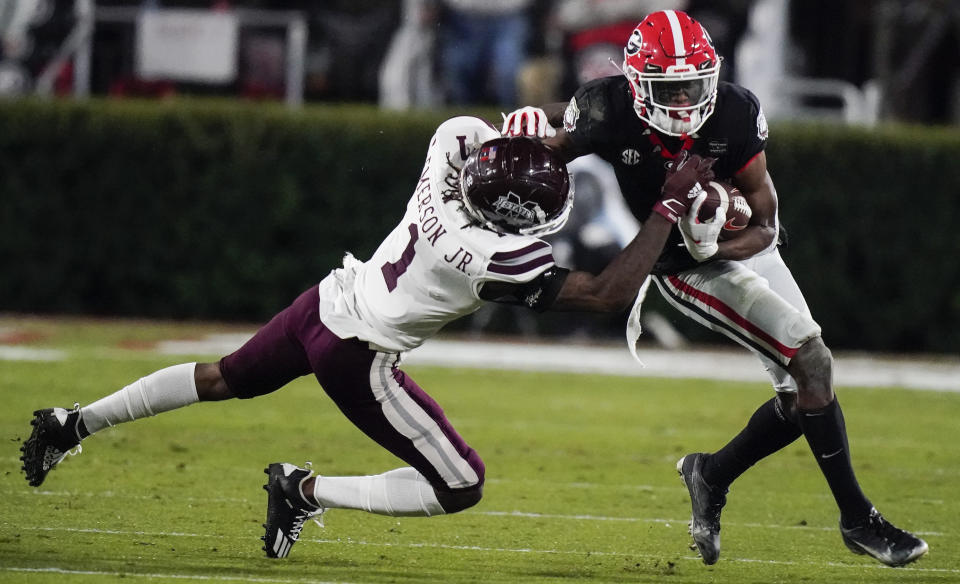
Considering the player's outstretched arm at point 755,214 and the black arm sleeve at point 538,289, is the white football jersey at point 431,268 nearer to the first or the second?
the black arm sleeve at point 538,289

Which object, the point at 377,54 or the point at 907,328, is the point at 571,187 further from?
the point at 377,54

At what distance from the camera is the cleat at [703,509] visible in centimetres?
505

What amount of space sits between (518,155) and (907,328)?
8826 mm

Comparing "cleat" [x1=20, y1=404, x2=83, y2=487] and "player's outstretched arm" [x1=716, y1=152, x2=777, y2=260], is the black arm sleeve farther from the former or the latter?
"cleat" [x1=20, y1=404, x2=83, y2=487]

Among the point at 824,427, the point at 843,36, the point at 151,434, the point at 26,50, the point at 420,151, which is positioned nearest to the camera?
the point at 824,427

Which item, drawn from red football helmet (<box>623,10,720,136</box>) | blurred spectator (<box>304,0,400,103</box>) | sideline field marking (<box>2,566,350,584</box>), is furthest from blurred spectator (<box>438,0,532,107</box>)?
sideline field marking (<box>2,566,350,584</box>)

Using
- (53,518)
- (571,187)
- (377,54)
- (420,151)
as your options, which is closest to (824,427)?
(571,187)

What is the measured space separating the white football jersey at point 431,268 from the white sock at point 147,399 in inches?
23.2

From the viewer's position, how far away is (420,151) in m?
12.2

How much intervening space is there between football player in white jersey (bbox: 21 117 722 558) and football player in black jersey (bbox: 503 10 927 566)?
A: 283 millimetres

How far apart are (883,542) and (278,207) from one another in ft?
27.8

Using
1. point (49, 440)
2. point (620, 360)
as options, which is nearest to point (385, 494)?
point (49, 440)

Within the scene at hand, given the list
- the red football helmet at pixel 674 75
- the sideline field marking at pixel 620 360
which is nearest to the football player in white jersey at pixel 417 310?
the red football helmet at pixel 674 75

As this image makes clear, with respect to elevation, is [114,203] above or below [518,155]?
below
